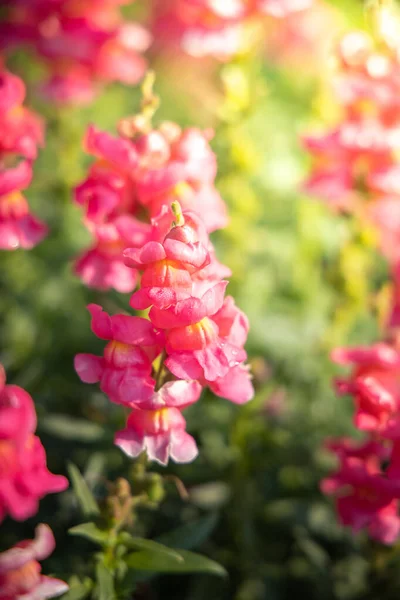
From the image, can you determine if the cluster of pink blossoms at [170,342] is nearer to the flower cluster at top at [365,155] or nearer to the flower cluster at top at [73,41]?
the flower cluster at top at [365,155]

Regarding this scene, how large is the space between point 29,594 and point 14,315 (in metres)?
1.27

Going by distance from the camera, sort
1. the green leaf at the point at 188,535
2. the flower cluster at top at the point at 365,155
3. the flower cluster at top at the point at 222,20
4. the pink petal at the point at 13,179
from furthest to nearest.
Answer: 1. the flower cluster at top at the point at 222,20
2. the flower cluster at top at the point at 365,155
3. the pink petal at the point at 13,179
4. the green leaf at the point at 188,535

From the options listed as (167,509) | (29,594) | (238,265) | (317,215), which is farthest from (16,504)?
(317,215)

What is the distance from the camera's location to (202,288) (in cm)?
99

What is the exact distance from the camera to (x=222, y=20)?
1.79 meters

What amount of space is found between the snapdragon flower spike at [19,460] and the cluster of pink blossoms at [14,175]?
40 centimetres

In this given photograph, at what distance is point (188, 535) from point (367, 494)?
326mm

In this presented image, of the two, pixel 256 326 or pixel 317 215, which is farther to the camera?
pixel 317 215

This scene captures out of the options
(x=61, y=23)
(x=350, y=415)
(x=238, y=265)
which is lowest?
(x=350, y=415)

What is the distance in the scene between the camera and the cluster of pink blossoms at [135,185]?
1.18 metres

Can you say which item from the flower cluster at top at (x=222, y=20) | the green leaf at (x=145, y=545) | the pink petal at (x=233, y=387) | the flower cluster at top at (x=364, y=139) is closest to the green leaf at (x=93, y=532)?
the green leaf at (x=145, y=545)

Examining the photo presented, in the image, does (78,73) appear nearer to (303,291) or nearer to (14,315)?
(14,315)

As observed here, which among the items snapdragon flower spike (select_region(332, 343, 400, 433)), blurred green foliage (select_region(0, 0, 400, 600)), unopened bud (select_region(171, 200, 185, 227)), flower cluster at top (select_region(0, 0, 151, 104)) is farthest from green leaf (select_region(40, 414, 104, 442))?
flower cluster at top (select_region(0, 0, 151, 104))

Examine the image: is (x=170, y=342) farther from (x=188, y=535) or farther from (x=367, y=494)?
(x=367, y=494)
